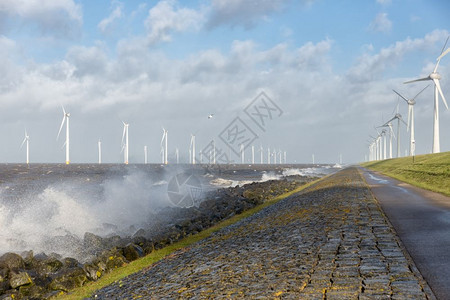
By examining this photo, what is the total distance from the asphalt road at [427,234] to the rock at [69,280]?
9.78 m

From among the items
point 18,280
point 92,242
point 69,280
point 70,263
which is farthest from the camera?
point 92,242

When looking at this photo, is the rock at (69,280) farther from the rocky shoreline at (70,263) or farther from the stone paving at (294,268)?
the stone paving at (294,268)

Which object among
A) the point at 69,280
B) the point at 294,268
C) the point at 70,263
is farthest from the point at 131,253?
the point at 294,268

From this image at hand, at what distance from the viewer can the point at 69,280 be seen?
13.0 m

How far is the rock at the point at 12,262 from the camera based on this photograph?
51.8 feet

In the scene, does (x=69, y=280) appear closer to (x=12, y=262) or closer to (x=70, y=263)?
(x=70, y=263)

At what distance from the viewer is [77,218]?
31.1 m

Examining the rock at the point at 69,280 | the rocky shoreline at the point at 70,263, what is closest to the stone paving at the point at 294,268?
the rock at the point at 69,280

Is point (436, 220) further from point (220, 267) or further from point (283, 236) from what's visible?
point (220, 267)

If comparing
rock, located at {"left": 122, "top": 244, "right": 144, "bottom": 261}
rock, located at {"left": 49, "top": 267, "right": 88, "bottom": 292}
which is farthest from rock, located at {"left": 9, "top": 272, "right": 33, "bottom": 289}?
rock, located at {"left": 122, "top": 244, "right": 144, "bottom": 261}

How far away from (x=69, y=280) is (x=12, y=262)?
452cm

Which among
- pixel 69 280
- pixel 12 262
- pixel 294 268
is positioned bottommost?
pixel 12 262

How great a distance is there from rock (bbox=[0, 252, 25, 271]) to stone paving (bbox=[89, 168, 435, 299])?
6.89m

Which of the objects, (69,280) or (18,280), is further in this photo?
(18,280)
